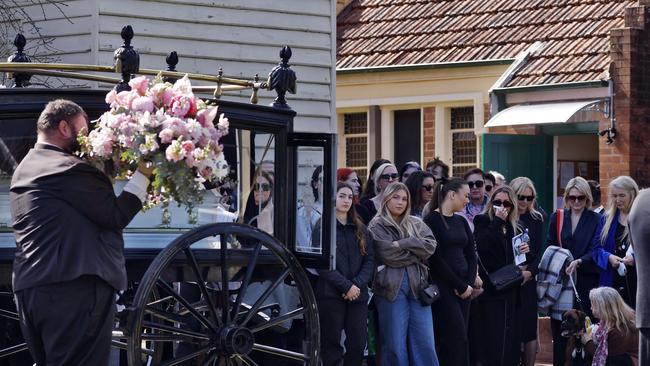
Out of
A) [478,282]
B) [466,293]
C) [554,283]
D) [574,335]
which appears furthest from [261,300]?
[554,283]

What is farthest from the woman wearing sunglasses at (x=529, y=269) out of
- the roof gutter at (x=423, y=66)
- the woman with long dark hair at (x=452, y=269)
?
the roof gutter at (x=423, y=66)

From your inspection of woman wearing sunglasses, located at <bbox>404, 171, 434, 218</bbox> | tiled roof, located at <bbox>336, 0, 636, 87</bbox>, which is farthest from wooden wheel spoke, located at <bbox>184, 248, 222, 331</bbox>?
tiled roof, located at <bbox>336, 0, 636, 87</bbox>

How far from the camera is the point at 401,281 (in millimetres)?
12297

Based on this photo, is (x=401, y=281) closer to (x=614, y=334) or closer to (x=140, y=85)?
(x=614, y=334)

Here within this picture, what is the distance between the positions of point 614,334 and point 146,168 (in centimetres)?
554

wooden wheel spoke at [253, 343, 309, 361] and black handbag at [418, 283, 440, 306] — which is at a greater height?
black handbag at [418, 283, 440, 306]

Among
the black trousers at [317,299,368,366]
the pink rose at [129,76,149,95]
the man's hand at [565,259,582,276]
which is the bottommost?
the black trousers at [317,299,368,366]

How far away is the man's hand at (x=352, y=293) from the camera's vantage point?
38.1 ft

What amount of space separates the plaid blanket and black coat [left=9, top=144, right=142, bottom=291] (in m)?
6.52

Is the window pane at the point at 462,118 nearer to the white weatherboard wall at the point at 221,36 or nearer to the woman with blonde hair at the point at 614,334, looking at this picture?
the white weatherboard wall at the point at 221,36

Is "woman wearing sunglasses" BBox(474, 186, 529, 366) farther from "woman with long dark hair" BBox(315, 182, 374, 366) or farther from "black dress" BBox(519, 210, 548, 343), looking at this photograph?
"woman with long dark hair" BBox(315, 182, 374, 366)

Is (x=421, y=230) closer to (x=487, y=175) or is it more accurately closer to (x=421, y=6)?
(x=487, y=175)

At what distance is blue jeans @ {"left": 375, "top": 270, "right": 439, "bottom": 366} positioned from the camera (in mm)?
12289

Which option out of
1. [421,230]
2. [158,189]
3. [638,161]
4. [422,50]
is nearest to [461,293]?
[421,230]
